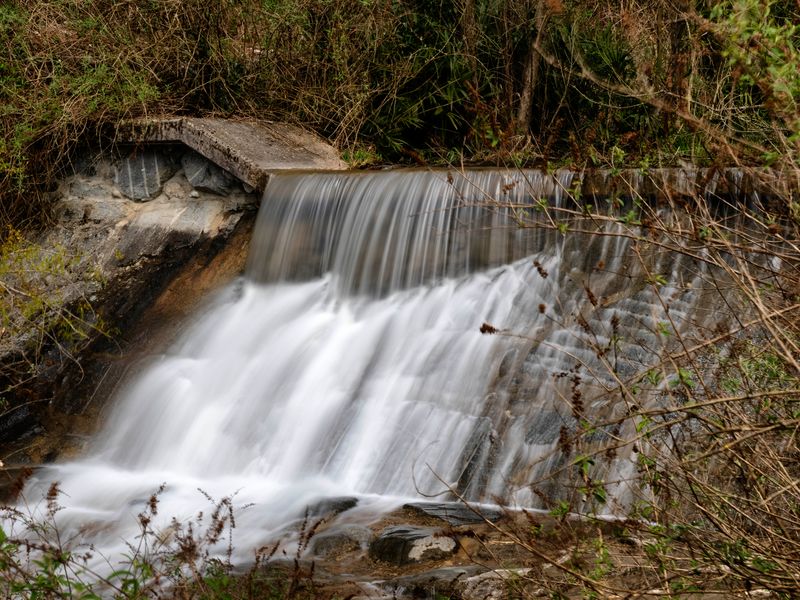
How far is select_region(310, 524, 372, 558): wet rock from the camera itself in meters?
4.40

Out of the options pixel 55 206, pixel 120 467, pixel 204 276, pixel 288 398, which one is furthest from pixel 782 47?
pixel 55 206

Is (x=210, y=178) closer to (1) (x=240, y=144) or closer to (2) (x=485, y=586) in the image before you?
(1) (x=240, y=144)

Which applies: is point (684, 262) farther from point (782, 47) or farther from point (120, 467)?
point (120, 467)

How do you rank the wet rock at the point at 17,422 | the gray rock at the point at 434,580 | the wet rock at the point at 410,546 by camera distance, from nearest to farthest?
the gray rock at the point at 434,580
the wet rock at the point at 410,546
the wet rock at the point at 17,422

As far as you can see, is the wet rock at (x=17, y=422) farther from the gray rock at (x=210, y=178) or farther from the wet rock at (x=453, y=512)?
the wet rock at (x=453, y=512)

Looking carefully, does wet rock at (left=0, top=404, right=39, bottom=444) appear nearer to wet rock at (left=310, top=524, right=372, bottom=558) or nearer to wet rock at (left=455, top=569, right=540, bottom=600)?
wet rock at (left=310, top=524, right=372, bottom=558)

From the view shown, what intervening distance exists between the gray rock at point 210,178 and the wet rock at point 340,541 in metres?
3.84

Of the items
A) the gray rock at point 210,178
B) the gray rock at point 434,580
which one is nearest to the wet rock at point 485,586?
the gray rock at point 434,580

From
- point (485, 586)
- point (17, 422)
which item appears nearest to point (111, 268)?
point (17, 422)

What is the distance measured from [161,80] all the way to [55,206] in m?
1.53

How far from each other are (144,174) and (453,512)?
4588 mm

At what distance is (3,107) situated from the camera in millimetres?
Result: 7914

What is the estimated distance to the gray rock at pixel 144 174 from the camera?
25.9 ft

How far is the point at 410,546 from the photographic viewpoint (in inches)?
168
